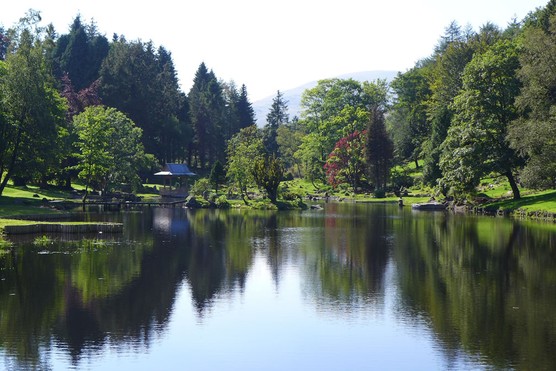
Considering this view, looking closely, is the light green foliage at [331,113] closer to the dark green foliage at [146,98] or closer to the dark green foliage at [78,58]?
the dark green foliage at [146,98]

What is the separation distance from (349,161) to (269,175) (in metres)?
28.2

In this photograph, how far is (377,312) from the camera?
2344 cm

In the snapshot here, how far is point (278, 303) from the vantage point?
25.4 meters

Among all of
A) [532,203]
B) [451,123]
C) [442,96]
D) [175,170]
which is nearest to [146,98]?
Result: [175,170]

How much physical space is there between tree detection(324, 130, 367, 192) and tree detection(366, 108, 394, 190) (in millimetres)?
3467

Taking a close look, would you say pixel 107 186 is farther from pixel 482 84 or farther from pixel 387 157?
pixel 482 84

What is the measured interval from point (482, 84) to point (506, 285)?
4571 centimetres

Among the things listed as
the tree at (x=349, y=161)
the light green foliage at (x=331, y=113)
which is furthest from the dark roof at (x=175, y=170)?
the light green foliage at (x=331, y=113)

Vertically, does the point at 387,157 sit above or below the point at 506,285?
above

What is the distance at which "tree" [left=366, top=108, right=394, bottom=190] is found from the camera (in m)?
97.1

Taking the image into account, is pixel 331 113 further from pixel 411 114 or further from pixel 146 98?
pixel 146 98

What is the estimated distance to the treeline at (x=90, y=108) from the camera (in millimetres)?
60688

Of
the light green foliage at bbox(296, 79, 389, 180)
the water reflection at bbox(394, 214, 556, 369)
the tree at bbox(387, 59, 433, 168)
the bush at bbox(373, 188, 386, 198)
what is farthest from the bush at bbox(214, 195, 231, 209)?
the tree at bbox(387, 59, 433, 168)

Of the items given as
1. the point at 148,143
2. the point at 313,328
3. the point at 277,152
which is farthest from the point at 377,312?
the point at 277,152
